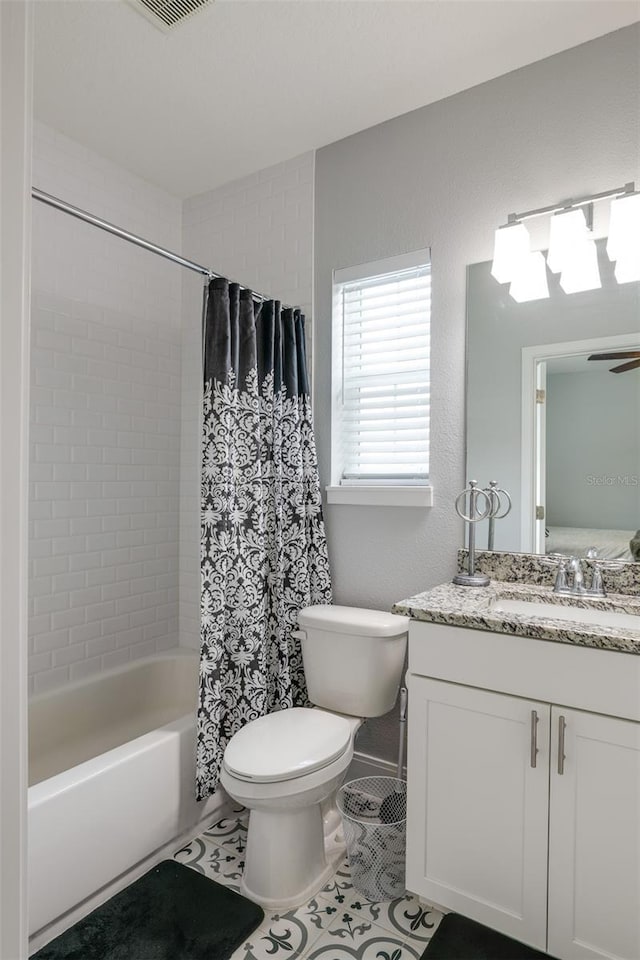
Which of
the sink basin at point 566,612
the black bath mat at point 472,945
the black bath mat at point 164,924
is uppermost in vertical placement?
the sink basin at point 566,612

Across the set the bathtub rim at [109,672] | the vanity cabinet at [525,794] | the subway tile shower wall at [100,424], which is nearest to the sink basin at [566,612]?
the vanity cabinet at [525,794]

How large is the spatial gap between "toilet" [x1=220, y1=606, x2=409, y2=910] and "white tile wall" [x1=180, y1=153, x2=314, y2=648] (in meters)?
0.99

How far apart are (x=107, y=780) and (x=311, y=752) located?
62cm

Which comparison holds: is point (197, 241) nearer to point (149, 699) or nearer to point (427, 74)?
point (427, 74)

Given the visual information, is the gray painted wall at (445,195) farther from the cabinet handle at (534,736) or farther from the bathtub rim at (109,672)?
the bathtub rim at (109,672)

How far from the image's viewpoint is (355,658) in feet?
6.77

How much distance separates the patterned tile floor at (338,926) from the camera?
1560mm

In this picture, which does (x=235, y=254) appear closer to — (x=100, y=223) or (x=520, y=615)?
(x=100, y=223)

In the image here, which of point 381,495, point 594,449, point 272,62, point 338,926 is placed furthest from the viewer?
point 381,495

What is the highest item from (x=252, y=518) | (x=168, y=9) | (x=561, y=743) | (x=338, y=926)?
(x=168, y=9)

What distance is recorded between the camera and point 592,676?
1406 millimetres

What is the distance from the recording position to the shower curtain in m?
2.06

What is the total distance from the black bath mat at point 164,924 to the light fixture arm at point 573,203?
2381mm

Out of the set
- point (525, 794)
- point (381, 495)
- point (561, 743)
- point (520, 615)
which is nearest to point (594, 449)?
point (520, 615)
